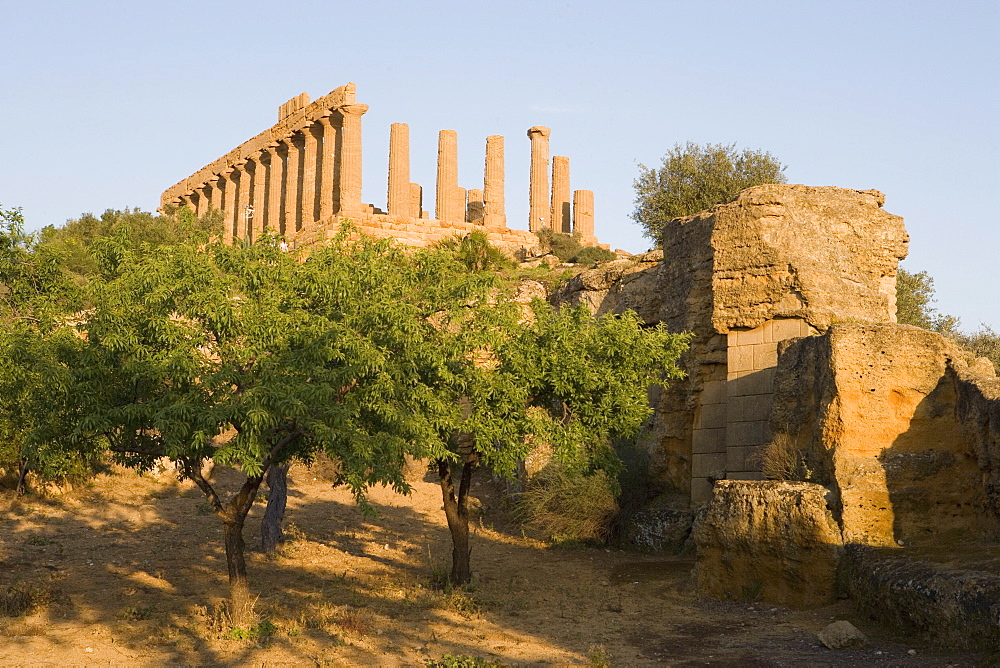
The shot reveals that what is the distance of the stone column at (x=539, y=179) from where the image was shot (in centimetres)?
4662

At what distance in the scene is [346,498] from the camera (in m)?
23.7

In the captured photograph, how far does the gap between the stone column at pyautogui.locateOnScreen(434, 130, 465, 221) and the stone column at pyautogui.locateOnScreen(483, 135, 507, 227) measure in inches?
51.5

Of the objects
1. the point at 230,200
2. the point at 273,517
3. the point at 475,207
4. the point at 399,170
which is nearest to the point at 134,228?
the point at 399,170

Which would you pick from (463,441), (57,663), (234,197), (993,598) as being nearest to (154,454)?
(57,663)

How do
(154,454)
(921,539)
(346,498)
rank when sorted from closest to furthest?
(154,454) → (921,539) → (346,498)

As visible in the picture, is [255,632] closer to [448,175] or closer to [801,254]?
[801,254]

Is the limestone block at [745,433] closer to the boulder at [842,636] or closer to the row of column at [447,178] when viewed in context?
the boulder at [842,636]

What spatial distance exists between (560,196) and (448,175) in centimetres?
616

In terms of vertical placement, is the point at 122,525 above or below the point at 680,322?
below

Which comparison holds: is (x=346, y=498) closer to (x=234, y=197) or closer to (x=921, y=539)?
(x=921, y=539)

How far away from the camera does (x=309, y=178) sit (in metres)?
44.2

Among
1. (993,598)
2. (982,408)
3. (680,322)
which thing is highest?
(680,322)

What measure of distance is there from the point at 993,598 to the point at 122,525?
15818 mm

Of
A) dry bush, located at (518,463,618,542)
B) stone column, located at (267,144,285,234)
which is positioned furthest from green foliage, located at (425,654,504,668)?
stone column, located at (267,144,285,234)
